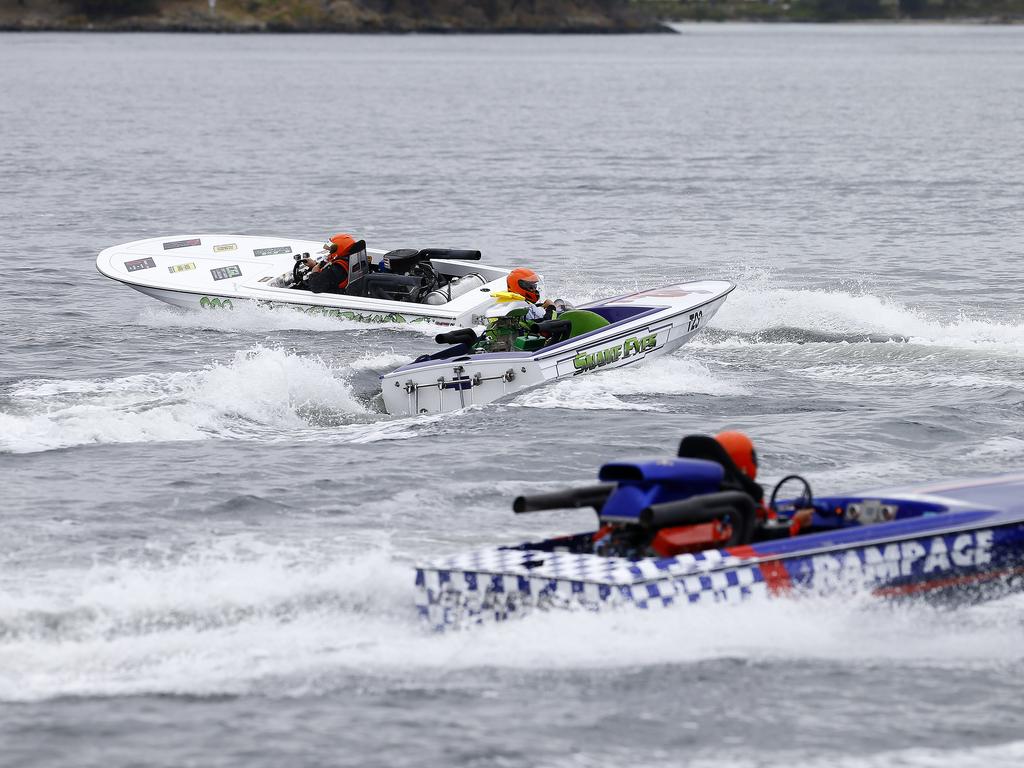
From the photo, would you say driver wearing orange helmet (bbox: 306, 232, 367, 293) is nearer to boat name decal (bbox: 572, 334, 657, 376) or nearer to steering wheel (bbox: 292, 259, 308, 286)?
steering wheel (bbox: 292, 259, 308, 286)

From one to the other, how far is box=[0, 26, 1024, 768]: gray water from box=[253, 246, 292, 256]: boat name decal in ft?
6.43

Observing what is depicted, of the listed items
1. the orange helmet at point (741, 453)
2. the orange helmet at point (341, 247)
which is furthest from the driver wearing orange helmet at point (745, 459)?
the orange helmet at point (341, 247)

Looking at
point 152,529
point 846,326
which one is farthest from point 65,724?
point 846,326

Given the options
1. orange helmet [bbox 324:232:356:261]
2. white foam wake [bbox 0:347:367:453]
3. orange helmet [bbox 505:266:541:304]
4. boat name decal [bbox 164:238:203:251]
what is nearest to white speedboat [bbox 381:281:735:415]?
orange helmet [bbox 505:266:541:304]

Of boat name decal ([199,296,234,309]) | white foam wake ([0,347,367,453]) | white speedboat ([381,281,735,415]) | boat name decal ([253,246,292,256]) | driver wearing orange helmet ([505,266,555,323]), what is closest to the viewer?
white foam wake ([0,347,367,453])

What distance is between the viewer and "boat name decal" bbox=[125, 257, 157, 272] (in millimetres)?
25234

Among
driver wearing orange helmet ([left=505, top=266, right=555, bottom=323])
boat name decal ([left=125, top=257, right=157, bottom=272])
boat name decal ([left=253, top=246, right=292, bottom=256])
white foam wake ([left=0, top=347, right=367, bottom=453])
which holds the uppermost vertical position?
driver wearing orange helmet ([left=505, top=266, right=555, bottom=323])

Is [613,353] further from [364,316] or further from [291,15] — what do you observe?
[291,15]

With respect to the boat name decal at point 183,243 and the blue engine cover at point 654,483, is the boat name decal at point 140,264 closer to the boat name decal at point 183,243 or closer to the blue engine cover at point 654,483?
the boat name decal at point 183,243

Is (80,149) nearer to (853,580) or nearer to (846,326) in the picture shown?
(846,326)

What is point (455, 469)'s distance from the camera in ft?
51.1

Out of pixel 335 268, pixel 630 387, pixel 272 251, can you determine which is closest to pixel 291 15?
pixel 272 251

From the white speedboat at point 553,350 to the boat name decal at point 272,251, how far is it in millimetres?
7430

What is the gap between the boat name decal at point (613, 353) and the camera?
18984mm
